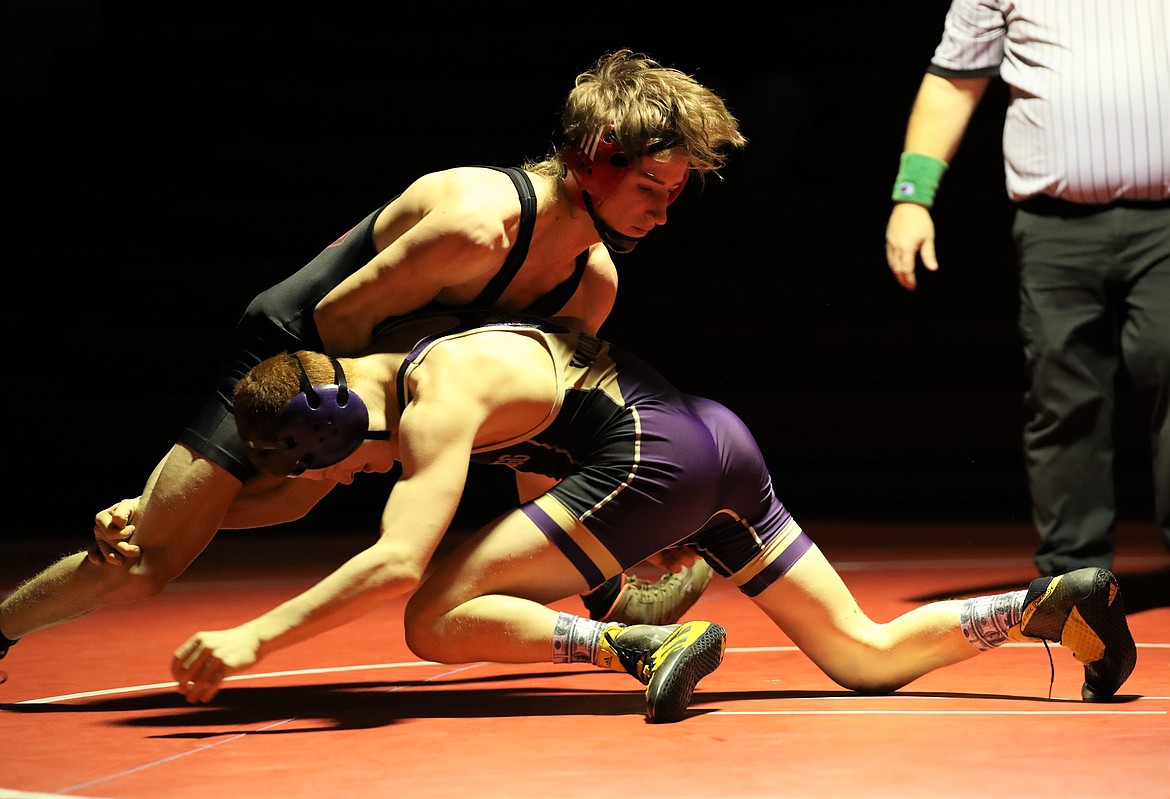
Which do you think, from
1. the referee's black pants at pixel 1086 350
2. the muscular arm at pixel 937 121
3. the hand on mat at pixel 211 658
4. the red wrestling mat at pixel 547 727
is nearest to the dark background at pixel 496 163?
the referee's black pants at pixel 1086 350

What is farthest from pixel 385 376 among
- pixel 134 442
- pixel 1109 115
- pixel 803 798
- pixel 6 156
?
pixel 6 156

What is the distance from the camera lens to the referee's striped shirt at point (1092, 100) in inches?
128

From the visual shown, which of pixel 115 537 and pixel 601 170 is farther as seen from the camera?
pixel 115 537

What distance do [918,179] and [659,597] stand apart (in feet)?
3.31

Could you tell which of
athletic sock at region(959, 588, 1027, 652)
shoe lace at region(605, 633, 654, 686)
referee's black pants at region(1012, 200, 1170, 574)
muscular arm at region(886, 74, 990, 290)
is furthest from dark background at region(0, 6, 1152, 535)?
shoe lace at region(605, 633, 654, 686)

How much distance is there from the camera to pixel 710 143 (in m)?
2.58

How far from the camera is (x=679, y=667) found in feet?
7.39

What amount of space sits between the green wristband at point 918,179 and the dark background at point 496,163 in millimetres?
2351

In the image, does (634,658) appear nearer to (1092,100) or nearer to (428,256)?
(428,256)

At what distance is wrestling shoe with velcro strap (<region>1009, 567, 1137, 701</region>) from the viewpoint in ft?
7.52

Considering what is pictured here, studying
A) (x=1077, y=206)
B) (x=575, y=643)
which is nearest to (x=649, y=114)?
(x=575, y=643)

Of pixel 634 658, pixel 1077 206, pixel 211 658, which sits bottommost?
pixel 634 658

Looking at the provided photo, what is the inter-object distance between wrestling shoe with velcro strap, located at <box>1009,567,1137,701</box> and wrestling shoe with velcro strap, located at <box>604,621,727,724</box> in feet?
1.52

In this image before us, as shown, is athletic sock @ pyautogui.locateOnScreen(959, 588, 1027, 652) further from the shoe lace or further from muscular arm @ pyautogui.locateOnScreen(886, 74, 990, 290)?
muscular arm @ pyautogui.locateOnScreen(886, 74, 990, 290)
